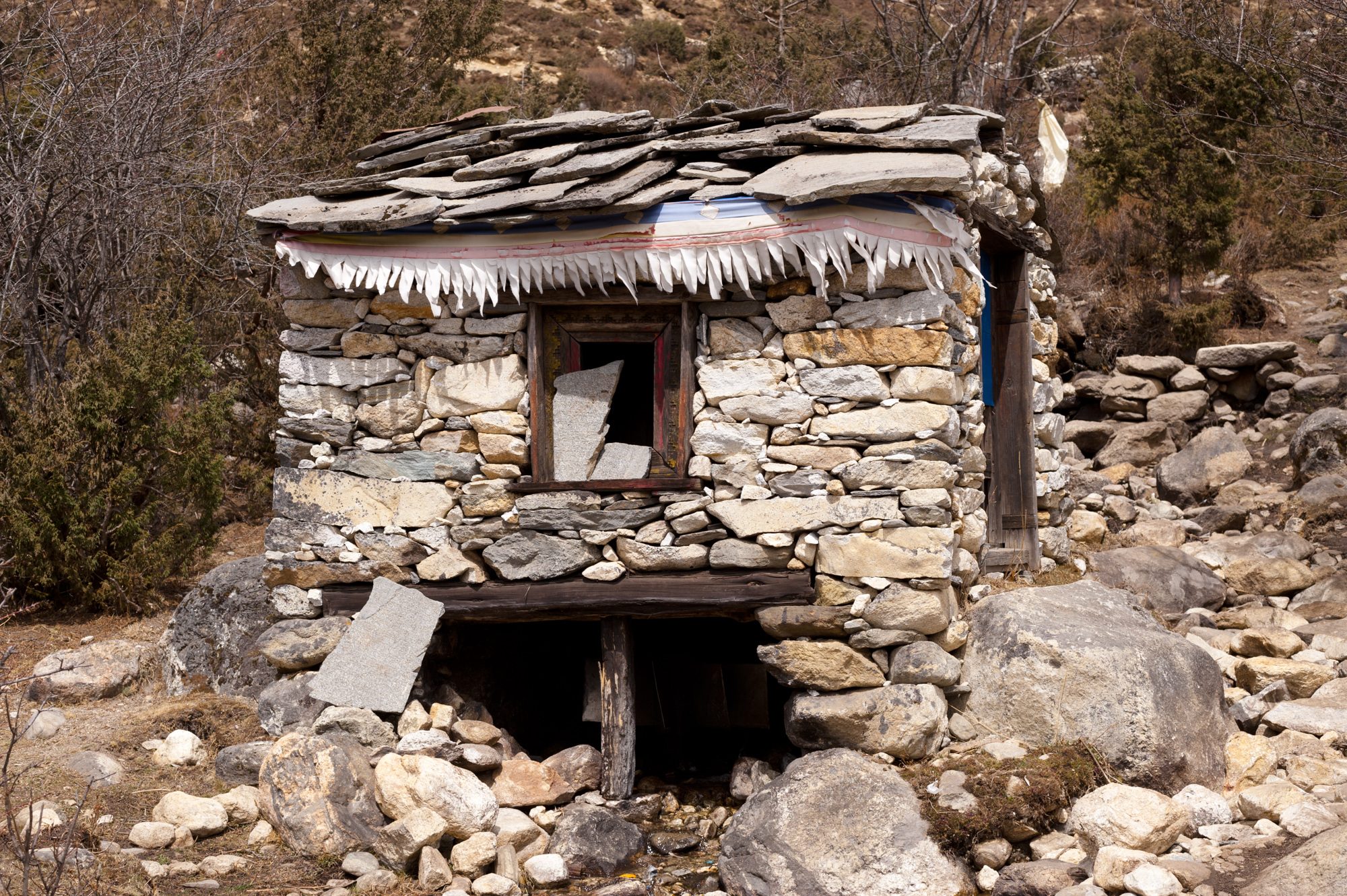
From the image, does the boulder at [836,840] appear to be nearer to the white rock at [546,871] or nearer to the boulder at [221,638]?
the white rock at [546,871]

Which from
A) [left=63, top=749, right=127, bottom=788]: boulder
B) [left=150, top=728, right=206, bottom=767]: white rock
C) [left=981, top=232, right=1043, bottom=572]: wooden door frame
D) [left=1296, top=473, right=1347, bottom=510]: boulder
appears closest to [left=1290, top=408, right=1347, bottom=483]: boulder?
[left=1296, top=473, right=1347, bottom=510]: boulder

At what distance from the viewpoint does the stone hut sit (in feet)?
20.6

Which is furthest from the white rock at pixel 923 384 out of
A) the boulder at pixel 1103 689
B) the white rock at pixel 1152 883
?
the white rock at pixel 1152 883

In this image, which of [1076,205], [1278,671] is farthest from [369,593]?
[1076,205]

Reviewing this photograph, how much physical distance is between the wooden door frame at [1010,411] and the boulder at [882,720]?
230cm

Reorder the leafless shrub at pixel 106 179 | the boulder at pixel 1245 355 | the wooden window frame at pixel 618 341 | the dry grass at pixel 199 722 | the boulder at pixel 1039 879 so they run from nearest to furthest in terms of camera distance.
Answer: the boulder at pixel 1039 879 < the wooden window frame at pixel 618 341 < the dry grass at pixel 199 722 < the leafless shrub at pixel 106 179 < the boulder at pixel 1245 355

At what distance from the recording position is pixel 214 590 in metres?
8.01

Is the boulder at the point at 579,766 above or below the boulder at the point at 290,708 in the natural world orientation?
below

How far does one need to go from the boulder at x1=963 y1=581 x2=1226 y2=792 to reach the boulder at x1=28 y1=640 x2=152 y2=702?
5267 mm

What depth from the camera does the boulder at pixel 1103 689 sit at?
6.01 m

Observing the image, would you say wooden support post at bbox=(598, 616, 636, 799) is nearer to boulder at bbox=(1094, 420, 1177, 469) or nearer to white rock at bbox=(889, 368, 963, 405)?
white rock at bbox=(889, 368, 963, 405)

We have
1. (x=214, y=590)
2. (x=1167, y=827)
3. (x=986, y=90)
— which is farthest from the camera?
(x=986, y=90)

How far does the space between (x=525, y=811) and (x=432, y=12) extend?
1180 cm

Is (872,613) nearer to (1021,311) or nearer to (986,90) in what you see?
(1021,311)
